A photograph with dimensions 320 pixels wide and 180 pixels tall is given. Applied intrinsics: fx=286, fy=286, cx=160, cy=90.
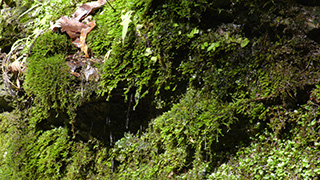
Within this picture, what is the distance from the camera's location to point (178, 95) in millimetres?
3664

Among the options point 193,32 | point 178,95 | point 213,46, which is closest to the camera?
point 213,46

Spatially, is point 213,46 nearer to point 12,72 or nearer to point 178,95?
point 178,95

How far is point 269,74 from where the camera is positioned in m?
2.98

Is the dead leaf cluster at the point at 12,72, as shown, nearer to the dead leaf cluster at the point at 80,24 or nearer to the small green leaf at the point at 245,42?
the dead leaf cluster at the point at 80,24

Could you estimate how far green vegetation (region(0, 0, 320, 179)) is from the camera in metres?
2.88

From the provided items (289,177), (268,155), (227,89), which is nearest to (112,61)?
(227,89)

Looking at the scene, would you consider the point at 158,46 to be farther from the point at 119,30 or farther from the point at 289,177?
the point at 289,177

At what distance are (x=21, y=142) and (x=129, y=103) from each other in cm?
235

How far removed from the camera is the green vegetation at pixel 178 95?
288 cm

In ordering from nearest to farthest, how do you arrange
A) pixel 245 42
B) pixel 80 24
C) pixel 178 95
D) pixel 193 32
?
1. pixel 245 42
2. pixel 193 32
3. pixel 178 95
4. pixel 80 24

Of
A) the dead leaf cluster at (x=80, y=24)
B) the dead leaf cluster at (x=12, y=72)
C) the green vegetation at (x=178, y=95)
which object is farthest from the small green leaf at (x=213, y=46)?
the dead leaf cluster at (x=12, y=72)

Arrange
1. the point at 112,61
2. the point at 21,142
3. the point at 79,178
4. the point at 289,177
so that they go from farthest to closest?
the point at 21,142, the point at 79,178, the point at 112,61, the point at 289,177

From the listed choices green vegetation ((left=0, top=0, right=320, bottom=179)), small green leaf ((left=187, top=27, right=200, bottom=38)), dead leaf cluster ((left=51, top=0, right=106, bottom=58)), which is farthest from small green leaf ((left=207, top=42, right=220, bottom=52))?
dead leaf cluster ((left=51, top=0, right=106, bottom=58))

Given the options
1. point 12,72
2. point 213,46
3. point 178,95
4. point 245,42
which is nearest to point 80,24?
point 12,72
